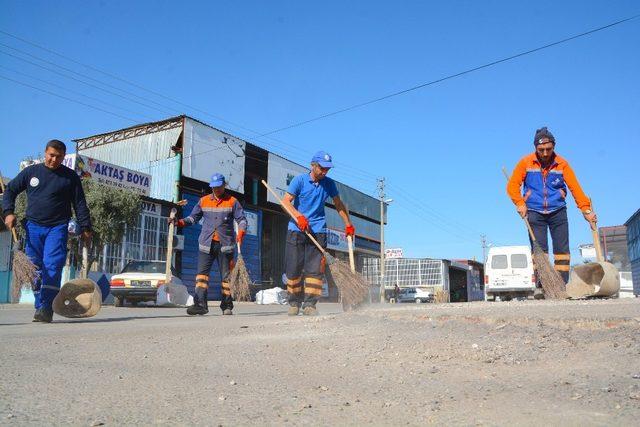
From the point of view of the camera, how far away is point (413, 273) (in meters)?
49.1

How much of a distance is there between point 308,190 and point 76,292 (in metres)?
2.92

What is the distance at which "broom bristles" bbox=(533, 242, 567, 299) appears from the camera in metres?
6.20

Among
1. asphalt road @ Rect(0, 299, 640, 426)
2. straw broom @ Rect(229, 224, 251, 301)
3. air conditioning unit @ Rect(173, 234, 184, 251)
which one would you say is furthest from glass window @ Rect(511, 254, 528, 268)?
asphalt road @ Rect(0, 299, 640, 426)

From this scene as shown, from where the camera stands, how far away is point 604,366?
107 inches

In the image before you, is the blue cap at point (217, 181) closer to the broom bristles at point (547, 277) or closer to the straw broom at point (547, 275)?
the straw broom at point (547, 275)

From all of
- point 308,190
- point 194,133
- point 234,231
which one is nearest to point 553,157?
point 308,190

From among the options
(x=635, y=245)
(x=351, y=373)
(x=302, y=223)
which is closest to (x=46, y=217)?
(x=302, y=223)

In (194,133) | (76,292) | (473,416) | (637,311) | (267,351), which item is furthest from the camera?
(194,133)

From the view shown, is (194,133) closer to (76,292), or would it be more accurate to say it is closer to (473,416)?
(76,292)

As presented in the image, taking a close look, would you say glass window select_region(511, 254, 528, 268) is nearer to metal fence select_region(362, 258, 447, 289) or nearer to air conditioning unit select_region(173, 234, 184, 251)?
air conditioning unit select_region(173, 234, 184, 251)

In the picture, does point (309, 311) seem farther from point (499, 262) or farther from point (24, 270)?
point (499, 262)

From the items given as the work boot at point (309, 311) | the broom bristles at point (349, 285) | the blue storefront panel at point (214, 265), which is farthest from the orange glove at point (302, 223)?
the blue storefront panel at point (214, 265)

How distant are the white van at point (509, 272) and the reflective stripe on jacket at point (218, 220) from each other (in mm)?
15815

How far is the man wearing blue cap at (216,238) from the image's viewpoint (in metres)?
7.13
